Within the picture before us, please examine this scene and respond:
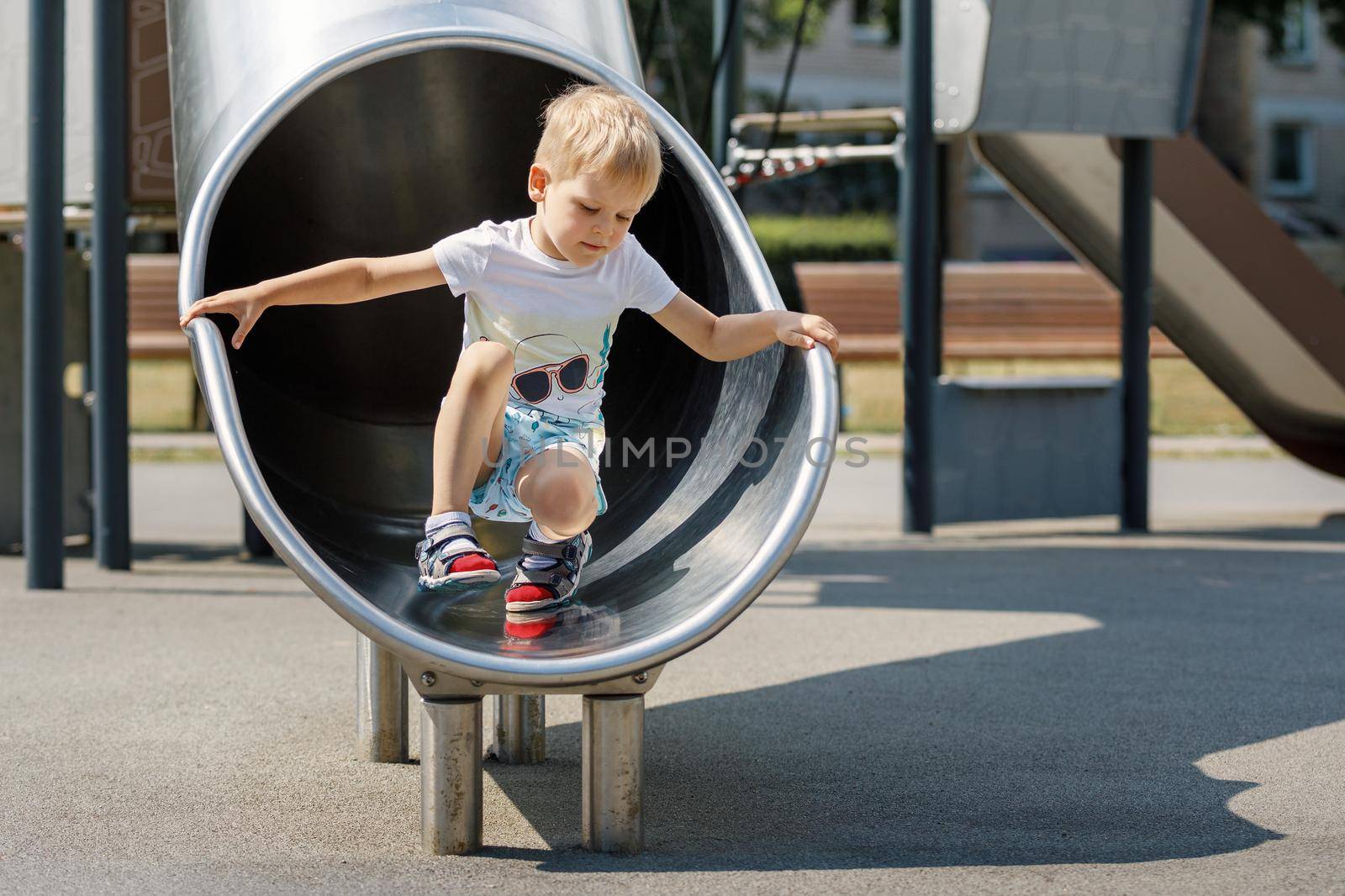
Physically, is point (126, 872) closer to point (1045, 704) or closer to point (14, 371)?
point (1045, 704)

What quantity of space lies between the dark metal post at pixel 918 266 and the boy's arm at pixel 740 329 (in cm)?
407

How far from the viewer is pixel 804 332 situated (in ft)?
9.75

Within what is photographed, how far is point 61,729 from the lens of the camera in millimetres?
3779

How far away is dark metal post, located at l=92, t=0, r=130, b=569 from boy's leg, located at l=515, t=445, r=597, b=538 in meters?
3.43

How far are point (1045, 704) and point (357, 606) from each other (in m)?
2.16

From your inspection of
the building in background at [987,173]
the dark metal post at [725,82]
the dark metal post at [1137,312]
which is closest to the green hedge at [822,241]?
the building in background at [987,173]

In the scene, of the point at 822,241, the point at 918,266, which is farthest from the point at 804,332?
the point at 822,241

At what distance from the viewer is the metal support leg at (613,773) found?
9.03ft

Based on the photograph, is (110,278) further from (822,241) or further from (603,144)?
(822,241)

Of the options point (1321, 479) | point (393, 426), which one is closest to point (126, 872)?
point (393, 426)

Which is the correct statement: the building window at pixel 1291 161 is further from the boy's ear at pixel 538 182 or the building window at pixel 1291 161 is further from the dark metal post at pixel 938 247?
the boy's ear at pixel 538 182

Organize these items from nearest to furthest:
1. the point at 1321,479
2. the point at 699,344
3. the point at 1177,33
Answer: the point at 699,344 → the point at 1177,33 → the point at 1321,479

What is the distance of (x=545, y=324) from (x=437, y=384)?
1.70 metres
